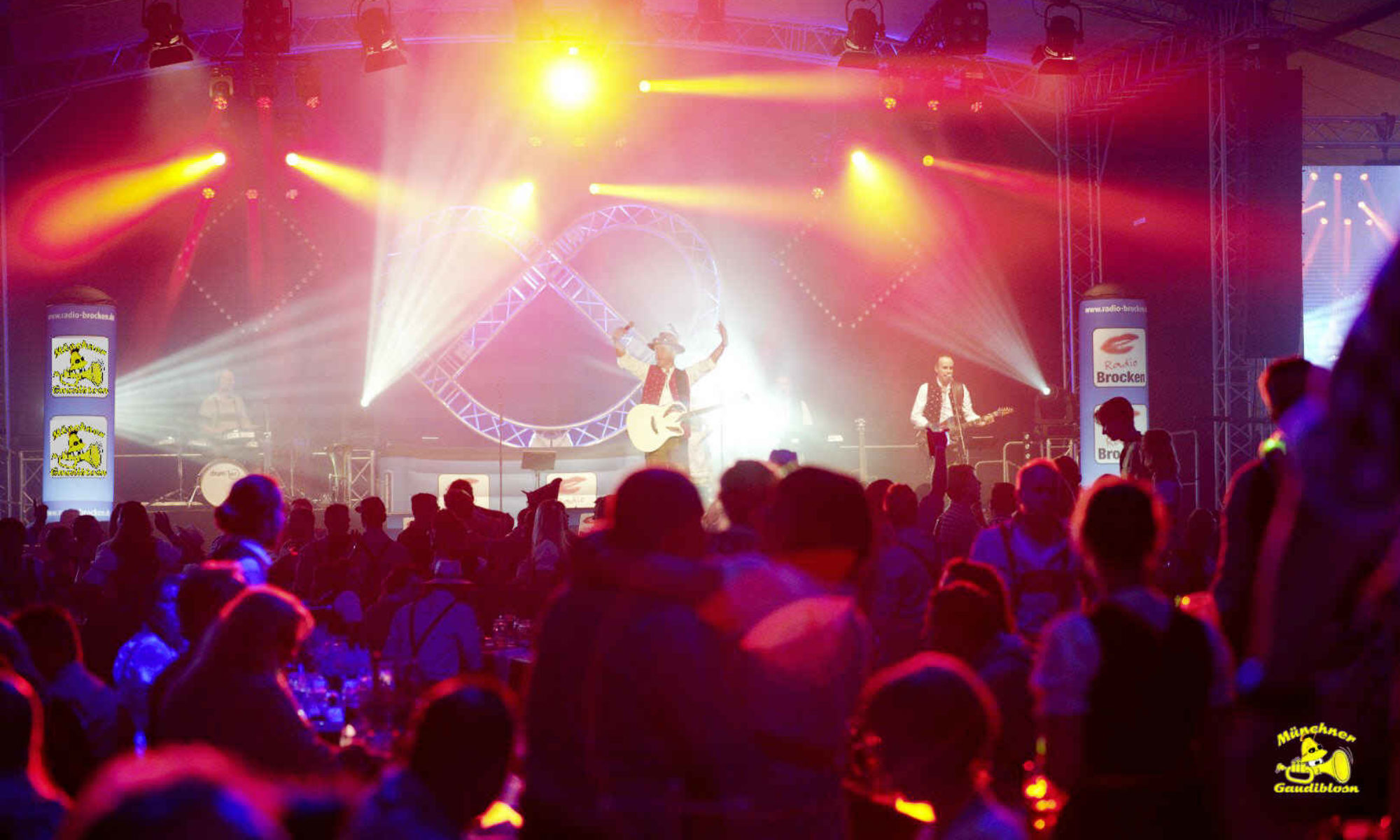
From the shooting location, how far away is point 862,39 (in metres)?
13.0

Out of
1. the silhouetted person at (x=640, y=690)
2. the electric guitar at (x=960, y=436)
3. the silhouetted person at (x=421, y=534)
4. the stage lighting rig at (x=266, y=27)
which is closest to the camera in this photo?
the silhouetted person at (x=640, y=690)

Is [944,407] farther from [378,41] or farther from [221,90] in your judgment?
[221,90]

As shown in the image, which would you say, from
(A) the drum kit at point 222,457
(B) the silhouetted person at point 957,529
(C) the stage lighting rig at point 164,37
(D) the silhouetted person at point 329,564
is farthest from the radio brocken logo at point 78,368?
(B) the silhouetted person at point 957,529

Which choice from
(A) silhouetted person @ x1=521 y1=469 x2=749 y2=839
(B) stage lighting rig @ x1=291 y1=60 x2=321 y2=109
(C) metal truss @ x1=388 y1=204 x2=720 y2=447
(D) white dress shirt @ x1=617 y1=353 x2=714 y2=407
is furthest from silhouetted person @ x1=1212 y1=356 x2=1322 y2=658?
(C) metal truss @ x1=388 y1=204 x2=720 y2=447

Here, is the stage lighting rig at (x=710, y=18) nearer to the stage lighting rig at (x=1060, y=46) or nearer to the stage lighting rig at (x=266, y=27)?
the stage lighting rig at (x=1060, y=46)

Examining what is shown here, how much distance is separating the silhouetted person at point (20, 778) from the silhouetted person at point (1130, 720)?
197cm

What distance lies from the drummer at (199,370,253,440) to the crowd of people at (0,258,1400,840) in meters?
12.0

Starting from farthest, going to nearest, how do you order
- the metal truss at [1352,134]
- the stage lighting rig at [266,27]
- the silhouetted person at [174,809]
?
1. the metal truss at [1352,134]
2. the stage lighting rig at [266,27]
3. the silhouetted person at [174,809]

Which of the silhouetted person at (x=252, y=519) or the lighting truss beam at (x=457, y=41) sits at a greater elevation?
the lighting truss beam at (x=457, y=41)

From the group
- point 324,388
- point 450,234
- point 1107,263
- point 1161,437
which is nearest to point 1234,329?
point 1107,263

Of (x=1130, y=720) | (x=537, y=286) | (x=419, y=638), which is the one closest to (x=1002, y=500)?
(x=419, y=638)

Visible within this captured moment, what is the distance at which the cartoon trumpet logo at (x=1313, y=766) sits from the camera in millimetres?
3848

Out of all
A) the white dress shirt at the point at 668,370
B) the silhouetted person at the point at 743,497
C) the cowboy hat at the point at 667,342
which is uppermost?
the cowboy hat at the point at 667,342

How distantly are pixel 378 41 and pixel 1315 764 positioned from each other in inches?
451
